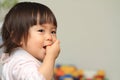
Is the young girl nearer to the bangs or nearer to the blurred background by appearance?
the bangs

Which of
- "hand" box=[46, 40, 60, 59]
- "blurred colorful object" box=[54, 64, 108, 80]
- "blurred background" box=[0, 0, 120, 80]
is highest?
"hand" box=[46, 40, 60, 59]

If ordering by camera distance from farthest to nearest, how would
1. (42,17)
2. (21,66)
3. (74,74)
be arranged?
1. (74,74)
2. (42,17)
3. (21,66)

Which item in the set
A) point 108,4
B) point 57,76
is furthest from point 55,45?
point 108,4

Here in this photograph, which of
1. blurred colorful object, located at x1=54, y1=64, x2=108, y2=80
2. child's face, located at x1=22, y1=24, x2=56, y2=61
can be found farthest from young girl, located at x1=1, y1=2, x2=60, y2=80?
blurred colorful object, located at x1=54, y1=64, x2=108, y2=80

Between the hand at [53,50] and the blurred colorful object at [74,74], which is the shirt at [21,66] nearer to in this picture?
the hand at [53,50]

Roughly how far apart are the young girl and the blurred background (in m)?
1.20

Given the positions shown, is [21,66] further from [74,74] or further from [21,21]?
[74,74]

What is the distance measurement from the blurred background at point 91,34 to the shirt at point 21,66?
128 cm

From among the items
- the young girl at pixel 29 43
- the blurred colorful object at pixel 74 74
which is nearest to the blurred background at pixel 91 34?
the blurred colorful object at pixel 74 74

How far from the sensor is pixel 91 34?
2.12 meters

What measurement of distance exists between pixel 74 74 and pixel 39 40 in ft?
4.03

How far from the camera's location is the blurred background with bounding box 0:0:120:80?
2.12 meters

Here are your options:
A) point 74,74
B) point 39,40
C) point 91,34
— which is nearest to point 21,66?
point 39,40

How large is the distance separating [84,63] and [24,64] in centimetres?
139
